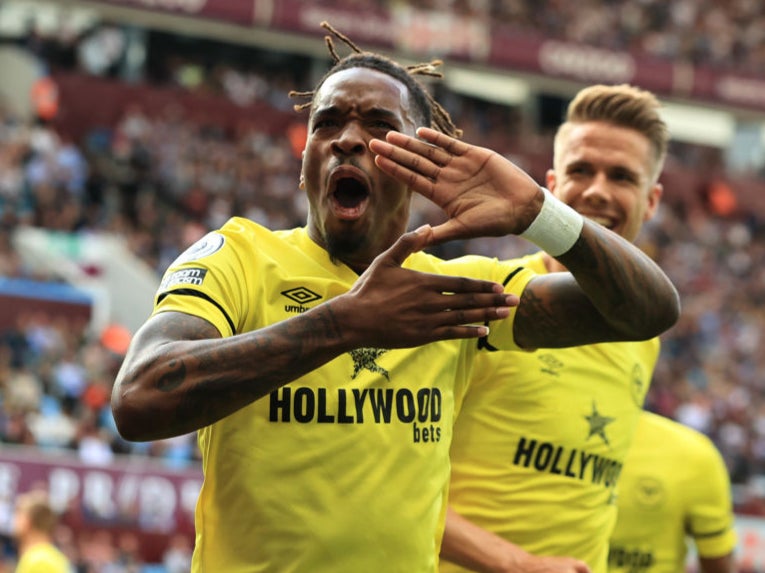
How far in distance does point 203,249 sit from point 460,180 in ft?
2.31

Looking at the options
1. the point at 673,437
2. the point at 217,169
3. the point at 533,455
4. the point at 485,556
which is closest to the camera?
the point at 485,556

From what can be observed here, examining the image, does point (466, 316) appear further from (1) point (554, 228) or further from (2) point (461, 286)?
(1) point (554, 228)

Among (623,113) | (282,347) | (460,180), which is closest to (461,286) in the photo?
(460,180)

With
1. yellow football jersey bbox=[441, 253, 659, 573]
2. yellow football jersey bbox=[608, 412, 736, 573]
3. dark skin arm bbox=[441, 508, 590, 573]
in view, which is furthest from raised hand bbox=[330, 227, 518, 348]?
yellow football jersey bbox=[608, 412, 736, 573]

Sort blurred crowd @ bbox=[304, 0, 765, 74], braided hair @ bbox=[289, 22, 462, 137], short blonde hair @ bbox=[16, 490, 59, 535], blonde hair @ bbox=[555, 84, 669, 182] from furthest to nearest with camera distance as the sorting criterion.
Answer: blurred crowd @ bbox=[304, 0, 765, 74], short blonde hair @ bbox=[16, 490, 59, 535], blonde hair @ bbox=[555, 84, 669, 182], braided hair @ bbox=[289, 22, 462, 137]

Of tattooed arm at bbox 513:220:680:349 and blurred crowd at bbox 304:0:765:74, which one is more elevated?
tattooed arm at bbox 513:220:680:349

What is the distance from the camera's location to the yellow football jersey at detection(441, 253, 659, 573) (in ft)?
15.0

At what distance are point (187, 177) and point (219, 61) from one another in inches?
250

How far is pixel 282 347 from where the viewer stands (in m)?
2.98

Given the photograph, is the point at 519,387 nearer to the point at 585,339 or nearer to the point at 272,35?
the point at 585,339

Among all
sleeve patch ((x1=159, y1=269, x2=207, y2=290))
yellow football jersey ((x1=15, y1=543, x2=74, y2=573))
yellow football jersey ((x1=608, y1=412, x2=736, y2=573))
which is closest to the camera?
sleeve patch ((x1=159, y1=269, x2=207, y2=290))

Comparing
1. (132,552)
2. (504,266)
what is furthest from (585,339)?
(132,552)

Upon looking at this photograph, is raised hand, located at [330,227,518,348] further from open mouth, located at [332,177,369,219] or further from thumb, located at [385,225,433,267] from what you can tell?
open mouth, located at [332,177,369,219]

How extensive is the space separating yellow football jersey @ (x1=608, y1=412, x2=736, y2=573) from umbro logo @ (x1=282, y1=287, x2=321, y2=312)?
10.0ft
